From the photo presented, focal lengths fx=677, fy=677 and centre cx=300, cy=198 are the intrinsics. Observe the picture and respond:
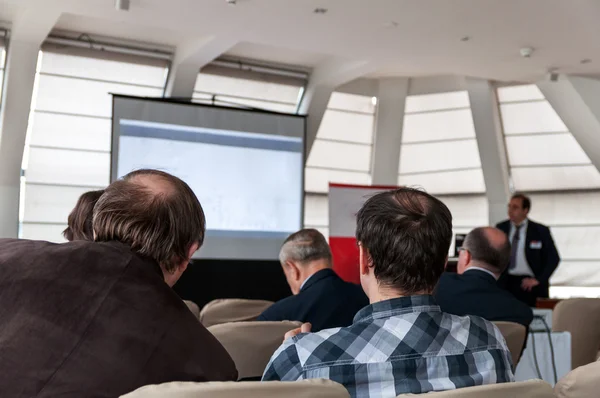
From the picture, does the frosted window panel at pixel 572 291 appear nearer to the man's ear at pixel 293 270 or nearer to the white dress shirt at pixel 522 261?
the white dress shirt at pixel 522 261

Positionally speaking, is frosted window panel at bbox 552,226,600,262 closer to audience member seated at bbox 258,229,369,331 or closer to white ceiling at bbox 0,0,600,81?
white ceiling at bbox 0,0,600,81

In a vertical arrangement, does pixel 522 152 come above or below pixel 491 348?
above

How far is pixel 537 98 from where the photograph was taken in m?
12.0

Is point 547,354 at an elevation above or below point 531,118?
below

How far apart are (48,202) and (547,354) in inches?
309

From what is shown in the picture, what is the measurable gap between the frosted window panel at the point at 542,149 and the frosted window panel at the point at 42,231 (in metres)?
7.89

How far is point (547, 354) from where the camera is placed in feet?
12.5

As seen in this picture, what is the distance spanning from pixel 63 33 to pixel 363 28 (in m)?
4.47

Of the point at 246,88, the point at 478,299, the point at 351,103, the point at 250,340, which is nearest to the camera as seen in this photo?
the point at 250,340

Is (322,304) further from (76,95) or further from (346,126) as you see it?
(346,126)

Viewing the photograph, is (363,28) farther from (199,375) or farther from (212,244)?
(199,375)

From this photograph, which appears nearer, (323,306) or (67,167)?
(323,306)

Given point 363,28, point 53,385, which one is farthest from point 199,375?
point 363,28

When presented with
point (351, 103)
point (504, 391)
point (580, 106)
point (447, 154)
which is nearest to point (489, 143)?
point (447, 154)
